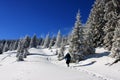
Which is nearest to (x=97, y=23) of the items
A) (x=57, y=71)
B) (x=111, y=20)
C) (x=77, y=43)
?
(x=77, y=43)

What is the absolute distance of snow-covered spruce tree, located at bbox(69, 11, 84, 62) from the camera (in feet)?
121

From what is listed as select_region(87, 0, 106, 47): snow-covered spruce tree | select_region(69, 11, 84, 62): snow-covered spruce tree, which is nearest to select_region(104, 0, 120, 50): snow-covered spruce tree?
select_region(69, 11, 84, 62): snow-covered spruce tree

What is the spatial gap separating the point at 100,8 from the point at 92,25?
4565 millimetres

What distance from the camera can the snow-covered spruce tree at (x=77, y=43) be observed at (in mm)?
37031

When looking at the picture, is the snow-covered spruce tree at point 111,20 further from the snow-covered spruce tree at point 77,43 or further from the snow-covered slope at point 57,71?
the snow-covered slope at point 57,71

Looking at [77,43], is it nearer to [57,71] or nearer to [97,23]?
[97,23]

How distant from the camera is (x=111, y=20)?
35.5m

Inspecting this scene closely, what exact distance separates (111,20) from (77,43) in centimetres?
747

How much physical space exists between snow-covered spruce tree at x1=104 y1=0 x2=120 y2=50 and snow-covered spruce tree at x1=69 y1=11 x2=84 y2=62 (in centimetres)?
492

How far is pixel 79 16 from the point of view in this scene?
4159 centimetres

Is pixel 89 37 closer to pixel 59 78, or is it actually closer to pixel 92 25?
pixel 92 25

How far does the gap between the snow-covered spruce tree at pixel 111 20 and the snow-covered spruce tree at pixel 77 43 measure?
4.92 meters

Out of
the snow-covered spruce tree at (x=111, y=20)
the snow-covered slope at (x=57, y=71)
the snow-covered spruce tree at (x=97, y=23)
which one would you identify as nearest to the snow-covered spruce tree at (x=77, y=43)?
the snow-covered spruce tree at (x=111, y=20)

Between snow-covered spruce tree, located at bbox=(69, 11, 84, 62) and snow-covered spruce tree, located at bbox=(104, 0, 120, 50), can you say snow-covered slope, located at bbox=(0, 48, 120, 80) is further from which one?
snow-covered spruce tree, located at bbox=(104, 0, 120, 50)
